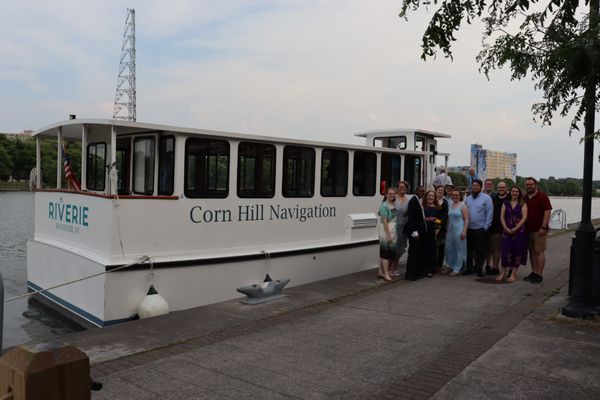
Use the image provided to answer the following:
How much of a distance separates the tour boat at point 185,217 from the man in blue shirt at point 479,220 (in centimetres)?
242

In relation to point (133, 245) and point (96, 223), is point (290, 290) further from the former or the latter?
point (96, 223)

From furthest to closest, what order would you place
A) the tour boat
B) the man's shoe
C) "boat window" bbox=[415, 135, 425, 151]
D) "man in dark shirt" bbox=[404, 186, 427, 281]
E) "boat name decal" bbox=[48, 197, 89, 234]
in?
"boat window" bbox=[415, 135, 425, 151], "man in dark shirt" bbox=[404, 186, 427, 281], the man's shoe, "boat name decal" bbox=[48, 197, 89, 234], the tour boat

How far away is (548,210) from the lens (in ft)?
27.7

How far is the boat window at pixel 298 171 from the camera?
9.42 m

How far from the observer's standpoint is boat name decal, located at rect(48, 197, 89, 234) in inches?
314

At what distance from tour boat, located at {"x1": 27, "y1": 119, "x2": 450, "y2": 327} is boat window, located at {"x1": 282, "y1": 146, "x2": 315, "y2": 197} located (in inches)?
0.8

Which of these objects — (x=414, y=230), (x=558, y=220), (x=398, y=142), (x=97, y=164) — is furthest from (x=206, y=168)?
(x=558, y=220)

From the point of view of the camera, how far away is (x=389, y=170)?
11586mm

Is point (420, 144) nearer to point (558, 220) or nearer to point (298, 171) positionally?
point (298, 171)

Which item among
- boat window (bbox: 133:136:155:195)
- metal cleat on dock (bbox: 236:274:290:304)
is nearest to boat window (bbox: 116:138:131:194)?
boat window (bbox: 133:136:155:195)

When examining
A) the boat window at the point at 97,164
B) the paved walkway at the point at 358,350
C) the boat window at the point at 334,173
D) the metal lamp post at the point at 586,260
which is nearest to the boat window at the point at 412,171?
the boat window at the point at 334,173

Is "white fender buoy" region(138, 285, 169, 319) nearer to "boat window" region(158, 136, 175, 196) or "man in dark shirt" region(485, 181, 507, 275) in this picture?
"boat window" region(158, 136, 175, 196)

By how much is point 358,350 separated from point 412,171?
7437 millimetres

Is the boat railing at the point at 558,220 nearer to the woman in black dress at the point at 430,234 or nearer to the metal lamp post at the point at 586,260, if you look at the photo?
the woman in black dress at the point at 430,234
